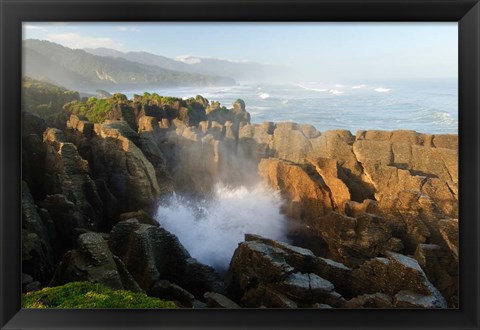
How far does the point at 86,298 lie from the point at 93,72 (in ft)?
6.04

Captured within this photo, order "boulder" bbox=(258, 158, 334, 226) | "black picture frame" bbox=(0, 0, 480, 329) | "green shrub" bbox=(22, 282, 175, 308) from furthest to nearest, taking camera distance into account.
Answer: "boulder" bbox=(258, 158, 334, 226)
"green shrub" bbox=(22, 282, 175, 308)
"black picture frame" bbox=(0, 0, 480, 329)

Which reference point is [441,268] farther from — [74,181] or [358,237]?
[74,181]

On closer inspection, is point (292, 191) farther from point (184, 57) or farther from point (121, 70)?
point (121, 70)

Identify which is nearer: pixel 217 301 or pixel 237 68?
pixel 217 301

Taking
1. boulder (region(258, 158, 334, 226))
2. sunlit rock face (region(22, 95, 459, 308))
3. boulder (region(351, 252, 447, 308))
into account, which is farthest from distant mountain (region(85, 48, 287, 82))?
boulder (region(351, 252, 447, 308))

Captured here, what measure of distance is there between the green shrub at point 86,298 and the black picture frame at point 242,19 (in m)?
0.10

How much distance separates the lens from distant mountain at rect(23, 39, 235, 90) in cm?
414

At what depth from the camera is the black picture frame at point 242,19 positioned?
3.86 m

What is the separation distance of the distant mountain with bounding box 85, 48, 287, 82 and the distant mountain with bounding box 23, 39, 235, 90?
4 cm

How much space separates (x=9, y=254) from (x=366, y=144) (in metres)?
2.97

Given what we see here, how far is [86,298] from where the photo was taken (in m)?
4.09

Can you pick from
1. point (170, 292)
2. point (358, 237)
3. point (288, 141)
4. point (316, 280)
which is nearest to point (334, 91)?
point (288, 141)

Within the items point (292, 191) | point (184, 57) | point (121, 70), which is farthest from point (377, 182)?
Result: point (121, 70)

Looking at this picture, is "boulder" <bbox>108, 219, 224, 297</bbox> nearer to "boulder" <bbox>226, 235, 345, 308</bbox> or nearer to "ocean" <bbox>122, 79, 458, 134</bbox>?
"boulder" <bbox>226, 235, 345, 308</bbox>
